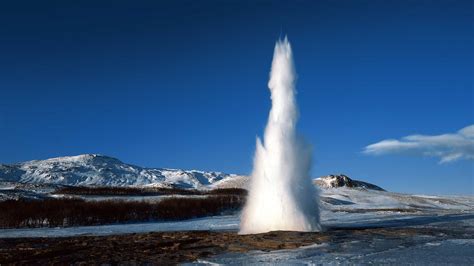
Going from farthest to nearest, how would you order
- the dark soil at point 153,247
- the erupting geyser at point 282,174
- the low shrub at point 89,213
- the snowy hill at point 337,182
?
the snowy hill at point 337,182 < the low shrub at point 89,213 < the erupting geyser at point 282,174 < the dark soil at point 153,247

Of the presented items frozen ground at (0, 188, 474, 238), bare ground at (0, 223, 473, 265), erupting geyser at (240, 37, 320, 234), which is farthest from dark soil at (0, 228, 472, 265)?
frozen ground at (0, 188, 474, 238)

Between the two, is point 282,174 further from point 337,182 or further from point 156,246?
point 337,182

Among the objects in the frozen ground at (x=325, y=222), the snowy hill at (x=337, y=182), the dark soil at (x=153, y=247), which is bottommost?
the dark soil at (x=153, y=247)

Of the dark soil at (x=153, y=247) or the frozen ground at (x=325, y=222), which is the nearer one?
the dark soil at (x=153, y=247)

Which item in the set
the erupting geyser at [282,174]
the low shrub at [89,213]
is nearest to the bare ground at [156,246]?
the erupting geyser at [282,174]

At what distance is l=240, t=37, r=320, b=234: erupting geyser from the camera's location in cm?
2436

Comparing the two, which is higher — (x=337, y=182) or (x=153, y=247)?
(x=337, y=182)

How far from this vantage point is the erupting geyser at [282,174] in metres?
24.4

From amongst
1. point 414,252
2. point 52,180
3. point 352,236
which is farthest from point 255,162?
point 52,180

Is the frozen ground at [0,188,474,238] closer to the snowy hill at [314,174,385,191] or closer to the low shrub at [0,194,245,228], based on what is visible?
the low shrub at [0,194,245,228]

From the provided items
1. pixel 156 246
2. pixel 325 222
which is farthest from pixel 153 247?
pixel 325 222

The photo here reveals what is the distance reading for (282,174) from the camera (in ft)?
80.9

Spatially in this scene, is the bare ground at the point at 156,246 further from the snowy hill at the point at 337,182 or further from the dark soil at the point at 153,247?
the snowy hill at the point at 337,182

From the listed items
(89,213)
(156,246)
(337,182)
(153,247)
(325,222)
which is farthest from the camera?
(337,182)
